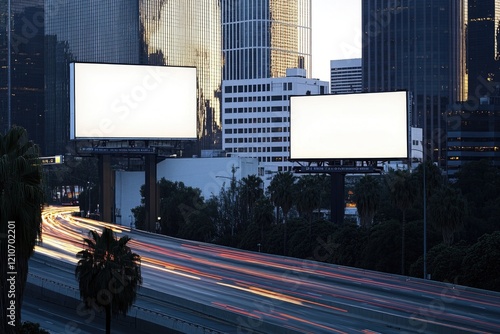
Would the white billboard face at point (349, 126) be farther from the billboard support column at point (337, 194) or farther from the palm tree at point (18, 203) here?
the palm tree at point (18, 203)

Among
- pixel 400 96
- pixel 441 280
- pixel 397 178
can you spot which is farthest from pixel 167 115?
pixel 441 280

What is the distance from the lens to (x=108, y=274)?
5284 centimetres

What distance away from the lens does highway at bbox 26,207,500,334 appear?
2189 inches

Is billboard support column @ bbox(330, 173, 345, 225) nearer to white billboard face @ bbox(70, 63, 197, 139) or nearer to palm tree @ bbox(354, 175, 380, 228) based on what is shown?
palm tree @ bbox(354, 175, 380, 228)

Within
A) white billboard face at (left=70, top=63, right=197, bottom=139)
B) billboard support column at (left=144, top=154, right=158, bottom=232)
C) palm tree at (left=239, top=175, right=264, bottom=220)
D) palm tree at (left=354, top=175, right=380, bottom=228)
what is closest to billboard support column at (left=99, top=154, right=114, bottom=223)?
billboard support column at (left=144, top=154, right=158, bottom=232)

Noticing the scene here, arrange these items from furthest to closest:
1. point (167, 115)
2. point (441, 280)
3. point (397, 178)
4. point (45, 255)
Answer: point (167, 115)
point (397, 178)
point (45, 255)
point (441, 280)

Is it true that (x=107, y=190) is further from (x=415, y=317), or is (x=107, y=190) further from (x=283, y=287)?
(x=415, y=317)

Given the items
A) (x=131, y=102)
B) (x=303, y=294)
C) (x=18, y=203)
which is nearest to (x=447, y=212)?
(x=303, y=294)

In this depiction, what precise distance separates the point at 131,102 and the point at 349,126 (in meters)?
29.0

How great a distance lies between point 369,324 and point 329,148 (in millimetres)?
59932

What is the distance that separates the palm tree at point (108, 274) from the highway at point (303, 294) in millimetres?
6075

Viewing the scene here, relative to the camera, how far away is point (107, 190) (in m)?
132

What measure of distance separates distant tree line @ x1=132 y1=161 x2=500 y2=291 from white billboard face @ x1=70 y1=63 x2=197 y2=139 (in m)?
12.7

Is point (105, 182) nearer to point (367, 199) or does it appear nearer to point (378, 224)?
point (367, 199)
